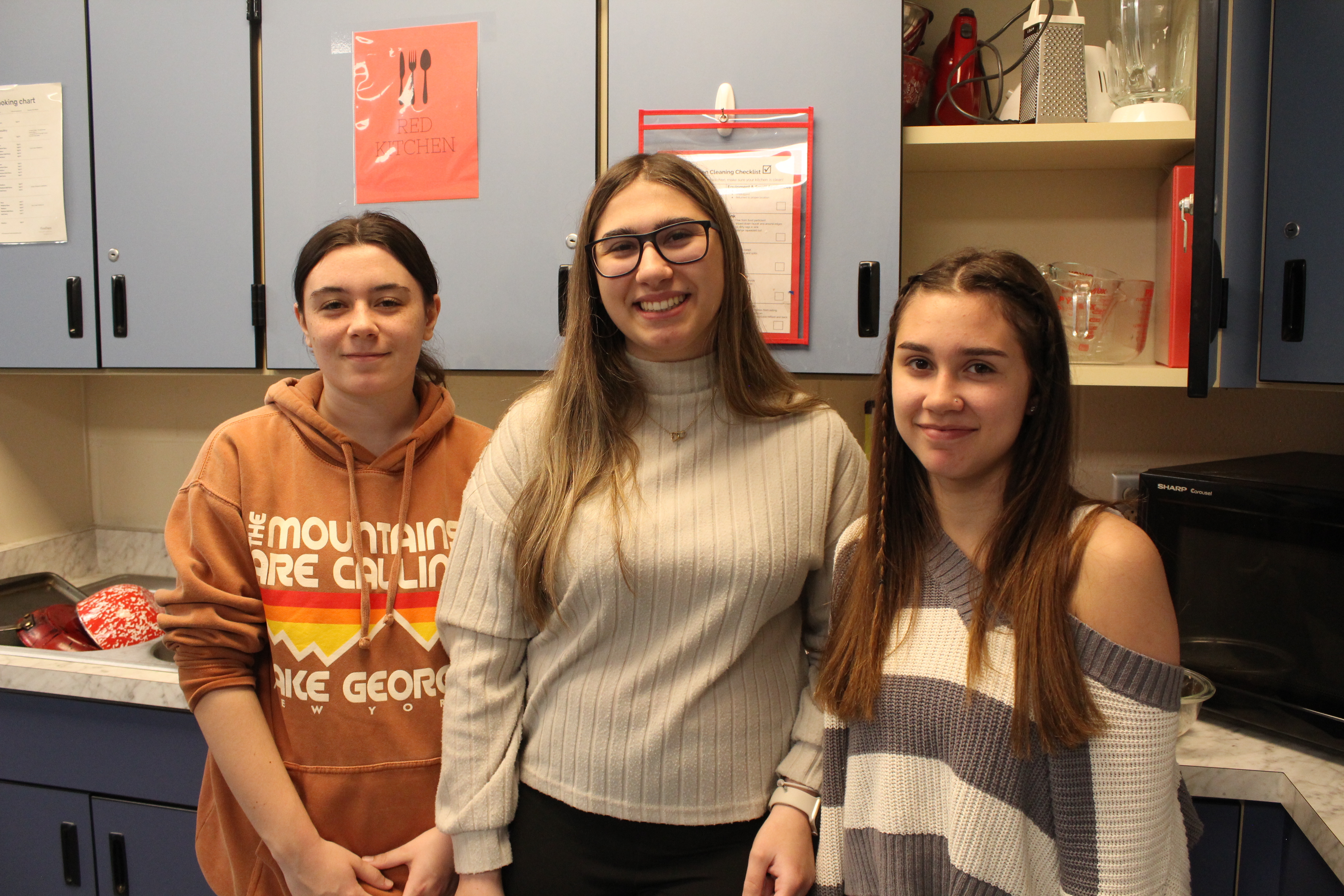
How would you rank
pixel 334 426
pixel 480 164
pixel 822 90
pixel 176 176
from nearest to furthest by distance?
pixel 334 426
pixel 822 90
pixel 480 164
pixel 176 176

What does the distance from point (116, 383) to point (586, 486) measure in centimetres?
183

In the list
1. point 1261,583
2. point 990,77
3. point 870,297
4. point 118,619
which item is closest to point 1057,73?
point 990,77

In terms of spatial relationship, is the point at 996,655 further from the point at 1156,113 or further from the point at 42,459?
the point at 42,459

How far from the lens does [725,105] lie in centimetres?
142

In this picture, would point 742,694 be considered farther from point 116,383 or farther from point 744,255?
point 116,383

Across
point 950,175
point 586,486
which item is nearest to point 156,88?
point 586,486

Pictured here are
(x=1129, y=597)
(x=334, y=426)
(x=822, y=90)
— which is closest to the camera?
(x=1129, y=597)

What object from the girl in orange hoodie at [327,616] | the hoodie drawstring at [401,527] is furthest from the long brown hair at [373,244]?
the hoodie drawstring at [401,527]

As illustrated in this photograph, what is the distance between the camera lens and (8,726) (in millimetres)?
1576

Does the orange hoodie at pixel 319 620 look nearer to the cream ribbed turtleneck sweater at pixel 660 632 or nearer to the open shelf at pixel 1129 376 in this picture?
the cream ribbed turtleneck sweater at pixel 660 632

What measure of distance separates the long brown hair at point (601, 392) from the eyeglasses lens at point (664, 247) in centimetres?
4

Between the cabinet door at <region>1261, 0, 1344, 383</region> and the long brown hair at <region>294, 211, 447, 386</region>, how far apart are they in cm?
132

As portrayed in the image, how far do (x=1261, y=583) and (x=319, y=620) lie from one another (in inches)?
54.2

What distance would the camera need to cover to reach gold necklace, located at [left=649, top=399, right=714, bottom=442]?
1049 mm
